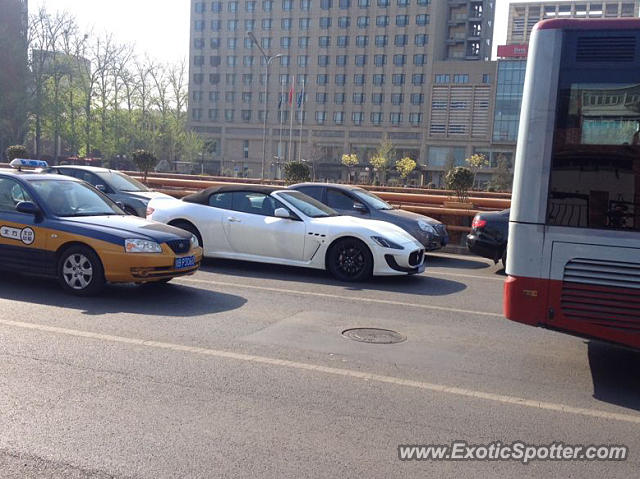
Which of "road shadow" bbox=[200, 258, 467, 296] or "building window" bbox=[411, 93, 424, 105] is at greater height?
"building window" bbox=[411, 93, 424, 105]

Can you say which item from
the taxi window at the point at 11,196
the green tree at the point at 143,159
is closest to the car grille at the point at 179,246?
the taxi window at the point at 11,196

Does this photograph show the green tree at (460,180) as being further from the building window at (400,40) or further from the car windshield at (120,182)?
the building window at (400,40)

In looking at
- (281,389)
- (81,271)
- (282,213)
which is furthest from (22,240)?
(281,389)

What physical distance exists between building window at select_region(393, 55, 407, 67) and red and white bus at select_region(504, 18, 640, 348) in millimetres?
93705

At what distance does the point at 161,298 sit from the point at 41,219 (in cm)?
184

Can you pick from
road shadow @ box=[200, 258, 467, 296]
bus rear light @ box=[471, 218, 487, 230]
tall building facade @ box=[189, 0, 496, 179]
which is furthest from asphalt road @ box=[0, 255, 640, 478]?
tall building facade @ box=[189, 0, 496, 179]

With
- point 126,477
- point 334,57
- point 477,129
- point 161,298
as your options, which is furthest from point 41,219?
point 334,57

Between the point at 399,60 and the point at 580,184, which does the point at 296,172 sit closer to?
the point at 580,184

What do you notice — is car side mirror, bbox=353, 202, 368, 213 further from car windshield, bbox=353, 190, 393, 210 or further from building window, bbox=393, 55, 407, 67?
building window, bbox=393, 55, 407, 67

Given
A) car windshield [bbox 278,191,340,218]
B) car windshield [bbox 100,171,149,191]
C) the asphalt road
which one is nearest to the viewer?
the asphalt road

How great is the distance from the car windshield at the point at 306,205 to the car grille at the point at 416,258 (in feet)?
5.45

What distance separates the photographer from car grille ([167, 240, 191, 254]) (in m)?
7.96

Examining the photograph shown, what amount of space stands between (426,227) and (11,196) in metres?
7.50

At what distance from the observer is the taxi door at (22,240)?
310 inches
